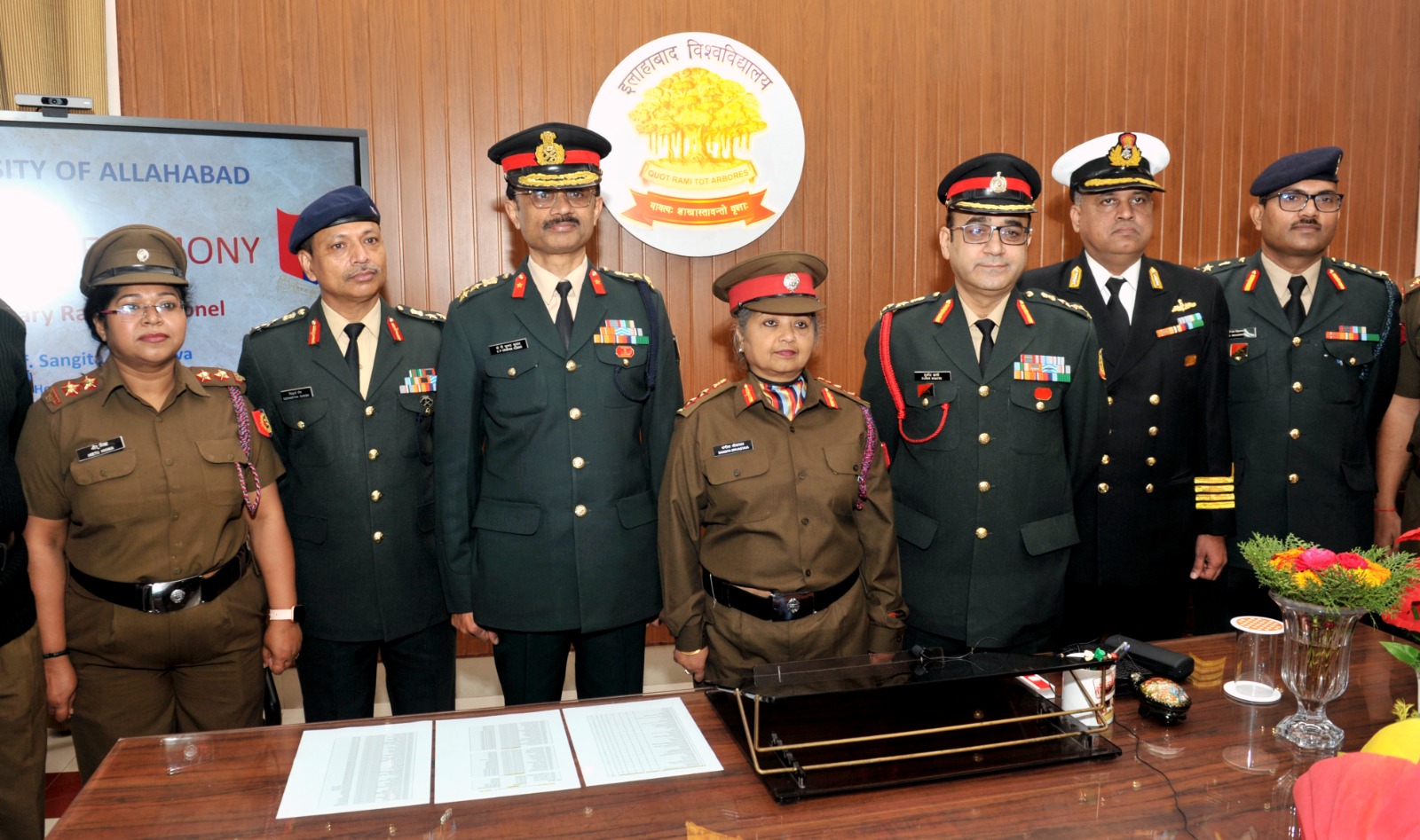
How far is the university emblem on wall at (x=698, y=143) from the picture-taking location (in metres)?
3.54

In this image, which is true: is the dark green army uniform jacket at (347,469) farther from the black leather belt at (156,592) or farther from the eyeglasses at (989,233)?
the eyeglasses at (989,233)

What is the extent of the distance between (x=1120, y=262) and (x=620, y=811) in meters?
2.29

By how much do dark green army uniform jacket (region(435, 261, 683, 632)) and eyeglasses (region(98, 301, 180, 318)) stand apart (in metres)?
0.65

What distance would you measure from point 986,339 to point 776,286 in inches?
24.6

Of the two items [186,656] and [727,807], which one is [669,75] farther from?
[727,807]

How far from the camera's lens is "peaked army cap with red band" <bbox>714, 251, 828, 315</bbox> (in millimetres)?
2281

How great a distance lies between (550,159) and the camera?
2.46 metres

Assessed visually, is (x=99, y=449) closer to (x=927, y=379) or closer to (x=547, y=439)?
(x=547, y=439)

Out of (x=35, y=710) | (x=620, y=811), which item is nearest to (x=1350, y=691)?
(x=620, y=811)

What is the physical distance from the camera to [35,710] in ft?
7.06

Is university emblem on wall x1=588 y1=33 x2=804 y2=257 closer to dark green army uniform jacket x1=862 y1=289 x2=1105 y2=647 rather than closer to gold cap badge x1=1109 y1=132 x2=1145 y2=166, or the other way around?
gold cap badge x1=1109 y1=132 x2=1145 y2=166

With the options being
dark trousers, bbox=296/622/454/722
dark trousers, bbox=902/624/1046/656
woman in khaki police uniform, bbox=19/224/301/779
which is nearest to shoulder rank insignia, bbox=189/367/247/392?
woman in khaki police uniform, bbox=19/224/301/779

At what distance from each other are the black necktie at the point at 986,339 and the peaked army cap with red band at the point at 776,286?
0.48m

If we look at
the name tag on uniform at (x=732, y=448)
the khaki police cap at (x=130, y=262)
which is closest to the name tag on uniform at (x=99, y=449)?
the khaki police cap at (x=130, y=262)
